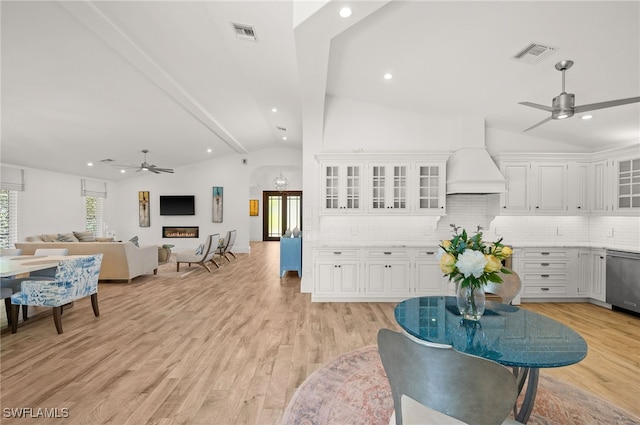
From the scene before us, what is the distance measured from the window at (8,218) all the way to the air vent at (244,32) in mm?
7412

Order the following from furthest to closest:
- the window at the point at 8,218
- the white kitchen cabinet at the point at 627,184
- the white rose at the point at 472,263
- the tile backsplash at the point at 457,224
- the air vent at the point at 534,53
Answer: the window at the point at 8,218 < the tile backsplash at the point at 457,224 < the white kitchen cabinet at the point at 627,184 < the air vent at the point at 534,53 < the white rose at the point at 472,263

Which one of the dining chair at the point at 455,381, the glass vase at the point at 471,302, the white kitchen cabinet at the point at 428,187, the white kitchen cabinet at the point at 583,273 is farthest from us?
the white kitchen cabinet at the point at 428,187

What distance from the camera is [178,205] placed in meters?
10.4

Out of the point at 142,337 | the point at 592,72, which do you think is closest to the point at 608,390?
the point at 592,72

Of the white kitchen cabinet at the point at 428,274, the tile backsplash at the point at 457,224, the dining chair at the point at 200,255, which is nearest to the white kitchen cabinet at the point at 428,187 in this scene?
the tile backsplash at the point at 457,224

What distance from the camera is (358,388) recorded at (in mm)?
2434

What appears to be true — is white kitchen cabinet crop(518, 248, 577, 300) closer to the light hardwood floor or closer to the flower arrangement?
the light hardwood floor

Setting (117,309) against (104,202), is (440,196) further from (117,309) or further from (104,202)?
(104,202)

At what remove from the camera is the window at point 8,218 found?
6.98m

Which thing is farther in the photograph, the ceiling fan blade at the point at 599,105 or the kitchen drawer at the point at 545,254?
the kitchen drawer at the point at 545,254

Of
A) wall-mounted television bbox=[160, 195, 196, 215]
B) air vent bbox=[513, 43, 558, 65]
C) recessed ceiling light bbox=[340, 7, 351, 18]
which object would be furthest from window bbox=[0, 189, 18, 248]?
air vent bbox=[513, 43, 558, 65]

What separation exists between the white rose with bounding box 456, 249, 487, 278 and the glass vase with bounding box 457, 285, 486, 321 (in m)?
0.16

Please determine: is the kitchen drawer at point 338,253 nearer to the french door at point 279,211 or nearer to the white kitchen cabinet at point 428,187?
the white kitchen cabinet at point 428,187

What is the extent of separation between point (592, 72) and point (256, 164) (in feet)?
29.1
